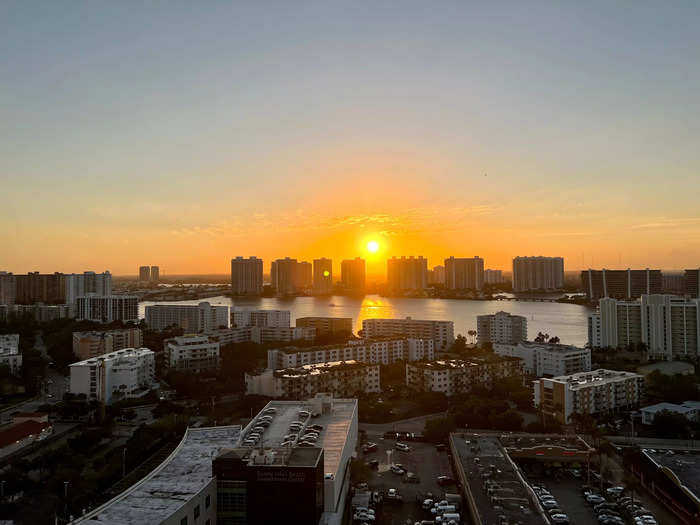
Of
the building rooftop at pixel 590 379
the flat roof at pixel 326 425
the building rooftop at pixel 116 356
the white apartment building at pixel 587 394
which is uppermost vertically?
the building rooftop at pixel 116 356

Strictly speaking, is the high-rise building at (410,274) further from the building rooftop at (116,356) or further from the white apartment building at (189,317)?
the building rooftop at (116,356)

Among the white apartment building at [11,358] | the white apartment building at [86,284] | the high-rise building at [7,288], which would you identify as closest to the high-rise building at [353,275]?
the white apartment building at [86,284]

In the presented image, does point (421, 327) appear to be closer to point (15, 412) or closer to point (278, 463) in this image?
point (15, 412)

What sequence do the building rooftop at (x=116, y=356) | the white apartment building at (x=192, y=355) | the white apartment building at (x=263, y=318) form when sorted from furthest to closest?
the white apartment building at (x=263, y=318) < the white apartment building at (x=192, y=355) < the building rooftop at (x=116, y=356)

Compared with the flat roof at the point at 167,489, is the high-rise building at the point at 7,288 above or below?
above

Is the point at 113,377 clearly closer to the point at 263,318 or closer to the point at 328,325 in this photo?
the point at 328,325

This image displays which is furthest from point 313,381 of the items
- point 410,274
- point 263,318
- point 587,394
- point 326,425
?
point 410,274
